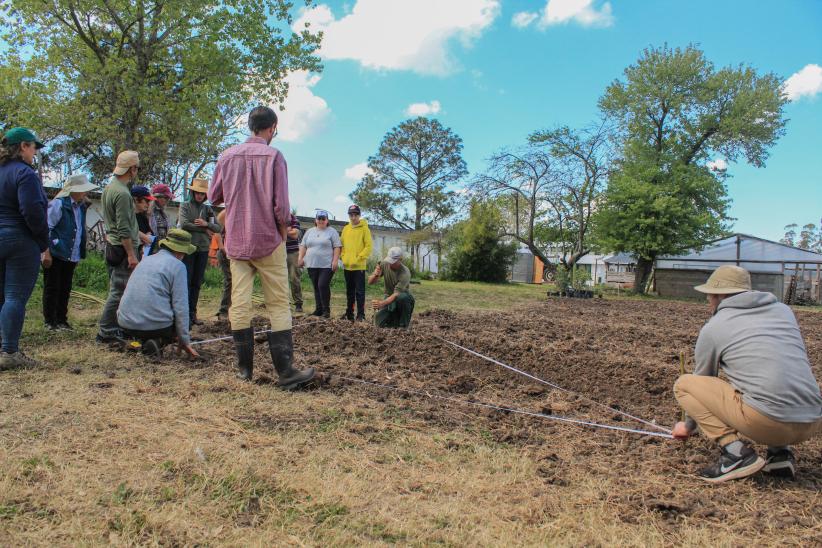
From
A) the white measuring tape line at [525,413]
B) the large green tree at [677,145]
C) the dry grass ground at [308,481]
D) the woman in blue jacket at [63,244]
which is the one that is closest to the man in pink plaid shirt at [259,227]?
the dry grass ground at [308,481]

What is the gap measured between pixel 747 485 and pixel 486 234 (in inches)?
1088

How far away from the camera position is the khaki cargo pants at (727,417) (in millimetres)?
2664

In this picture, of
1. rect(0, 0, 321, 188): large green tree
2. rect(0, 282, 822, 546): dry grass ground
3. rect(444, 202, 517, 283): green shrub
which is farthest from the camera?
rect(444, 202, 517, 283): green shrub

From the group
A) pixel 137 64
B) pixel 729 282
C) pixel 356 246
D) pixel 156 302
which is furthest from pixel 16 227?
pixel 137 64

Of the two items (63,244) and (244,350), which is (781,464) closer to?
(244,350)

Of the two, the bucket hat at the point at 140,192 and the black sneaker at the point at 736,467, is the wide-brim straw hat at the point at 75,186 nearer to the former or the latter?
the bucket hat at the point at 140,192

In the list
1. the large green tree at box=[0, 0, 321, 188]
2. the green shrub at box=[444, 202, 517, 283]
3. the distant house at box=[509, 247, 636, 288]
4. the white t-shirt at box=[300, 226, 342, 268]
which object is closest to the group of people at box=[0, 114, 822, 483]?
the white t-shirt at box=[300, 226, 342, 268]

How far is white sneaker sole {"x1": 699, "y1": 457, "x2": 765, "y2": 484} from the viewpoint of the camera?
2660mm

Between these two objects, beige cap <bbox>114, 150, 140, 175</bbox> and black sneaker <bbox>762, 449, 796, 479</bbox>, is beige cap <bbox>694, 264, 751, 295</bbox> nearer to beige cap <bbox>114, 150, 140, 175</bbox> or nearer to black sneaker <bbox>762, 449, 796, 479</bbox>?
black sneaker <bbox>762, 449, 796, 479</bbox>

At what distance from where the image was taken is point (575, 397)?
4.34 meters

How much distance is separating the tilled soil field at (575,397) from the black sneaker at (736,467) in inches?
2.1

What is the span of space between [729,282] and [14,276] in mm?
4786

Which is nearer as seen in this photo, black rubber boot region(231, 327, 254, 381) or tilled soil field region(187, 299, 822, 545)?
tilled soil field region(187, 299, 822, 545)

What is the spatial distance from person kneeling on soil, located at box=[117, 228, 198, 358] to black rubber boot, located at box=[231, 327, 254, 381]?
806 mm
